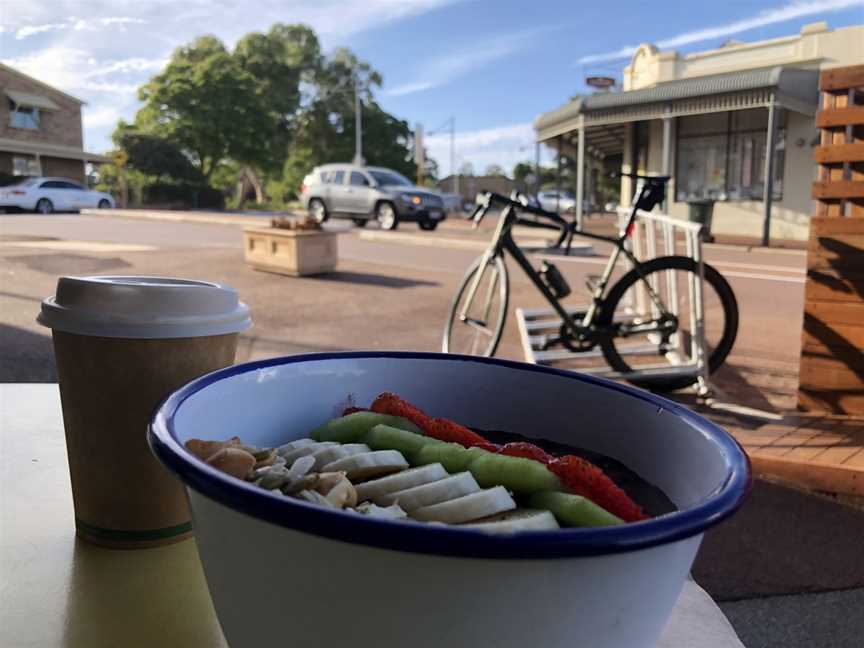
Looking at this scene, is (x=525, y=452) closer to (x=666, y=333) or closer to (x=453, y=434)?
(x=453, y=434)

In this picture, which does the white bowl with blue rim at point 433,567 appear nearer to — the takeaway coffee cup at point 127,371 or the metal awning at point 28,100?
the takeaway coffee cup at point 127,371

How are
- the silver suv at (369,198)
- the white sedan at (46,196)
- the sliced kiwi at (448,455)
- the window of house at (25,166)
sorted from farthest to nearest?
the window of house at (25,166) < the white sedan at (46,196) < the silver suv at (369,198) < the sliced kiwi at (448,455)

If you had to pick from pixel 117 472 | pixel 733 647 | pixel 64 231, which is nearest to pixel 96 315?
pixel 117 472

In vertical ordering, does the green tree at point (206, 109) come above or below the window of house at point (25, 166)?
above

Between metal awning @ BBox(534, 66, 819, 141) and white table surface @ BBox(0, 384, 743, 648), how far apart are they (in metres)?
19.2

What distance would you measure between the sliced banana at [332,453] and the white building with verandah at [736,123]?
18453 mm

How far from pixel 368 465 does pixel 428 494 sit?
0.08m

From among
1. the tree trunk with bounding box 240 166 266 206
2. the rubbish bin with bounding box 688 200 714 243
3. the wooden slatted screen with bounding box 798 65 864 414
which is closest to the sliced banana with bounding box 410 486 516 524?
the wooden slatted screen with bounding box 798 65 864 414

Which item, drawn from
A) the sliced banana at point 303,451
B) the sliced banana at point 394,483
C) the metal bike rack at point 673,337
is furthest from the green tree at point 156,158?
the sliced banana at point 394,483

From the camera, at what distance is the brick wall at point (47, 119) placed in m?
35.5

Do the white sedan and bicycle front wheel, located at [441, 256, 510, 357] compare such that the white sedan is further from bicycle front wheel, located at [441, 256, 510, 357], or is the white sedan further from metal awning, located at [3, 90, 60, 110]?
bicycle front wheel, located at [441, 256, 510, 357]

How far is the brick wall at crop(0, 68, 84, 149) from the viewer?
35.5 m

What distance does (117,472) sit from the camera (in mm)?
970

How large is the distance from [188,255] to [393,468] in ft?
39.5
